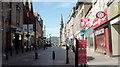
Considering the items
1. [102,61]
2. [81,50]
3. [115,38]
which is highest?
[115,38]

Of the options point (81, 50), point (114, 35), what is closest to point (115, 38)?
point (114, 35)

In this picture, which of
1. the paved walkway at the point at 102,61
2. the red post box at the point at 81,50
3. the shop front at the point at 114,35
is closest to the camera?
the red post box at the point at 81,50

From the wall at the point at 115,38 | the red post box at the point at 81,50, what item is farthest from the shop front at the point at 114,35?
the red post box at the point at 81,50

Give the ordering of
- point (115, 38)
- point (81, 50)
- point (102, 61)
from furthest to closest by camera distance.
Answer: point (115, 38) → point (102, 61) → point (81, 50)

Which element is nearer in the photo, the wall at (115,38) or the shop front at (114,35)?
the shop front at (114,35)

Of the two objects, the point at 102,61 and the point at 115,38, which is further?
the point at 115,38

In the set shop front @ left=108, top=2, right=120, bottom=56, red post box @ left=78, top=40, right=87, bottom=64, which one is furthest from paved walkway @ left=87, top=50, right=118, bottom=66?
red post box @ left=78, top=40, right=87, bottom=64

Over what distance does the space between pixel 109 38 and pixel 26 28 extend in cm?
2998

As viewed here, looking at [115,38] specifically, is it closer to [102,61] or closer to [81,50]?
[102,61]

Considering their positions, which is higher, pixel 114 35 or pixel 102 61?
pixel 114 35

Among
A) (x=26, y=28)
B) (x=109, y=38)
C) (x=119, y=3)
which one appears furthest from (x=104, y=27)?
(x=26, y=28)

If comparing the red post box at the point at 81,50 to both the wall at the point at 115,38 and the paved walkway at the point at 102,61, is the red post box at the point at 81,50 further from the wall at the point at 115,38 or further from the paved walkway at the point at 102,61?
the wall at the point at 115,38

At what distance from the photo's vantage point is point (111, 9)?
2755 cm

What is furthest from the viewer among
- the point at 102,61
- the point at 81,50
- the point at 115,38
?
the point at 115,38
